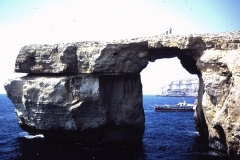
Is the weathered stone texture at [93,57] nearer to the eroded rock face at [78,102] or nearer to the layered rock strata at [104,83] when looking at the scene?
the layered rock strata at [104,83]

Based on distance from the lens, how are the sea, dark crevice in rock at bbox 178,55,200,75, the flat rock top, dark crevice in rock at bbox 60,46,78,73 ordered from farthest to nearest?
dark crevice in rock at bbox 178,55,200,75
dark crevice in rock at bbox 60,46,78,73
the flat rock top
the sea

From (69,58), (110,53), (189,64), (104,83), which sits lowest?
(104,83)

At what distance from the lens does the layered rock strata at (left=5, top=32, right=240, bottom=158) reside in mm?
24766

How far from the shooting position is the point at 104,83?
31.5 meters

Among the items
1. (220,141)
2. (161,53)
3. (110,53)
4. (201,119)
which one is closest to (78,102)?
(110,53)

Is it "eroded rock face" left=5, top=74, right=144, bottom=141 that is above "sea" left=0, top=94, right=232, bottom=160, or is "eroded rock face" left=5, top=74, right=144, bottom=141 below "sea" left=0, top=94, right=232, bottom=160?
above

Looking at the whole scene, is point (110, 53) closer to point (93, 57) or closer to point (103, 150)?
point (93, 57)

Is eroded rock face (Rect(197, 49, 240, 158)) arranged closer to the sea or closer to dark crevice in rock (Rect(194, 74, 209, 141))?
the sea

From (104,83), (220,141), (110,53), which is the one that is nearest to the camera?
(220,141)

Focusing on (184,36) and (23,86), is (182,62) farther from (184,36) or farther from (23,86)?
(23,86)

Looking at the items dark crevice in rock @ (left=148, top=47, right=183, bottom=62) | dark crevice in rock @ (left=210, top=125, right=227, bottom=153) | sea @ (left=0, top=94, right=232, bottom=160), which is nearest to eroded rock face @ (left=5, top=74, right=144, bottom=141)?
sea @ (left=0, top=94, right=232, bottom=160)

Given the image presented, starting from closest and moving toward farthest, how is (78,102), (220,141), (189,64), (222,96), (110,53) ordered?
1. (222,96)
2. (220,141)
3. (110,53)
4. (78,102)
5. (189,64)

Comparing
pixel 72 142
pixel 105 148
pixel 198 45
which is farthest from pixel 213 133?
pixel 72 142

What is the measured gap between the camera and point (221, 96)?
77.3ft
